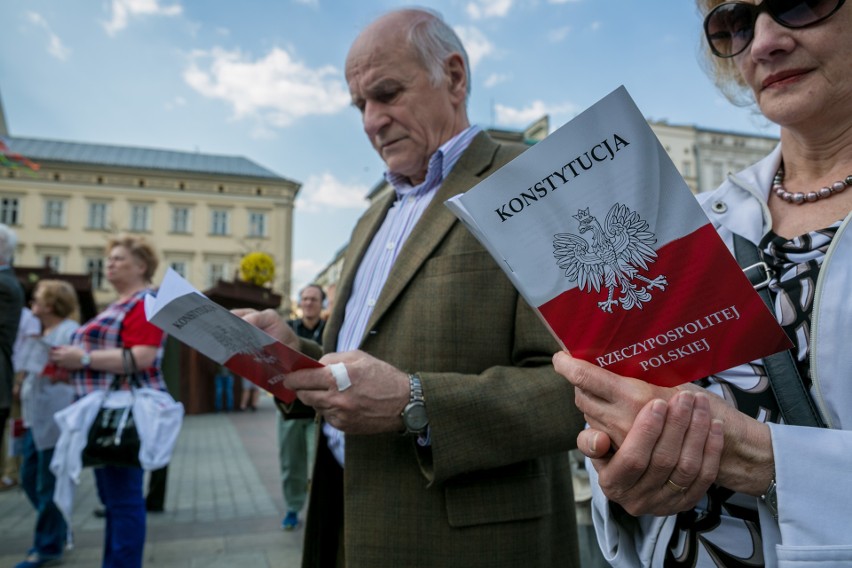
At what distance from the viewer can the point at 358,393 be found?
130 centimetres

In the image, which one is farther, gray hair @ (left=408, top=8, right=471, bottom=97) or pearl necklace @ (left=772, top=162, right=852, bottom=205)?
gray hair @ (left=408, top=8, right=471, bottom=97)

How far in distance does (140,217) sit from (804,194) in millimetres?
45347

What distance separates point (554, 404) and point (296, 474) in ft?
14.1

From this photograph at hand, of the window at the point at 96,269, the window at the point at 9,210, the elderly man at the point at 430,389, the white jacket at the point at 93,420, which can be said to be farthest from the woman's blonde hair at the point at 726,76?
the window at the point at 9,210

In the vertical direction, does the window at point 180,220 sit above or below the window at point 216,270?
above

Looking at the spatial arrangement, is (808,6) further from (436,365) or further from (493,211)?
(436,365)

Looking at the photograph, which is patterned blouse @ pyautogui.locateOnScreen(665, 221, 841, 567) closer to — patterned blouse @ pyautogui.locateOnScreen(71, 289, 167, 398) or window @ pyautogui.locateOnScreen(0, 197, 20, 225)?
patterned blouse @ pyautogui.locateOnScreen(71, 289, 167, 398)

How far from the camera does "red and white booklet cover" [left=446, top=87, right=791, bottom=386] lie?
2.43 ft

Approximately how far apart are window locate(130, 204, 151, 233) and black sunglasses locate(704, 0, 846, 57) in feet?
146

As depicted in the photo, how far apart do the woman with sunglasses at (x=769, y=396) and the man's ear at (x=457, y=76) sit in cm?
85

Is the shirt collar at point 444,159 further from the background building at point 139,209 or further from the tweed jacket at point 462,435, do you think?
the background building at point 139,209

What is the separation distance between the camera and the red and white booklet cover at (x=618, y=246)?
29.1 inches

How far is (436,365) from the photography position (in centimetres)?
149

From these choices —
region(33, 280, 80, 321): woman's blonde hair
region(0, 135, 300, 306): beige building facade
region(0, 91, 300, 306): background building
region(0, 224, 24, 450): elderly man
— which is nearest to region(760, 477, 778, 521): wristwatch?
region(0, 224, 24, 450): elderly man
